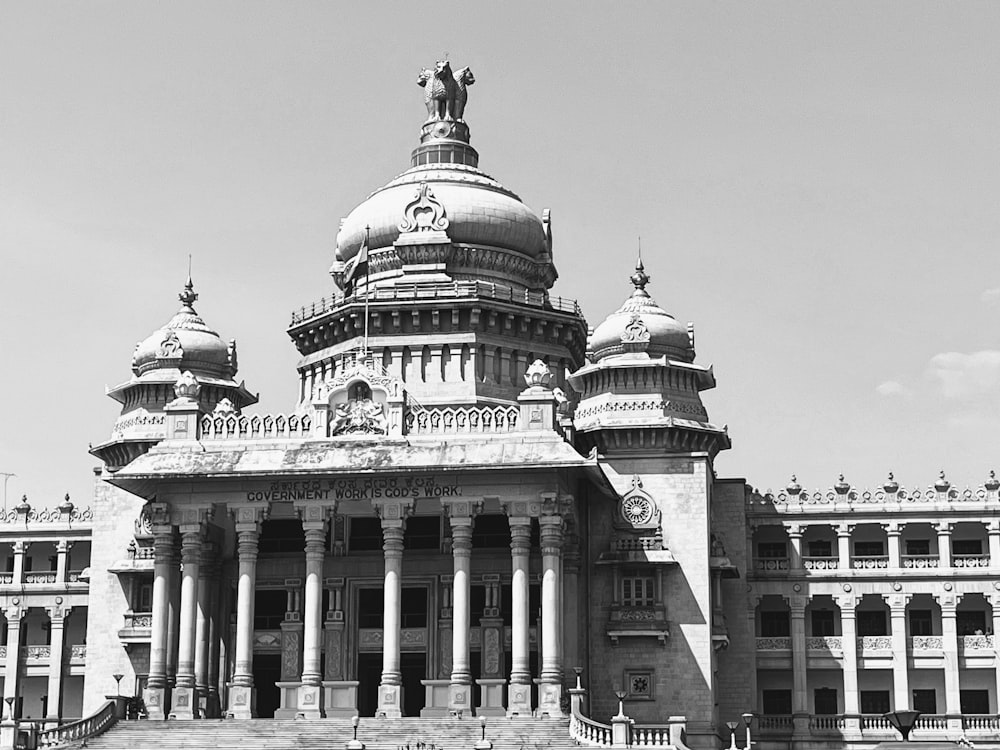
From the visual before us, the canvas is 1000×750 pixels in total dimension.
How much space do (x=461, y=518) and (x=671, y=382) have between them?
46.5ft

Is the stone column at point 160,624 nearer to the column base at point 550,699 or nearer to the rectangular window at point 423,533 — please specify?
the rectangular window at point 423,533

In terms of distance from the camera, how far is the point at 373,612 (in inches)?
2958

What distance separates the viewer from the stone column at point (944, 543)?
8431cm

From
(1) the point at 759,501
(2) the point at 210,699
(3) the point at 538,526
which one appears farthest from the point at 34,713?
(1) the point at 759,501

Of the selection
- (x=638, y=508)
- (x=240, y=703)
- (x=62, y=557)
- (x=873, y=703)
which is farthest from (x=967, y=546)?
(x=62, y=557)

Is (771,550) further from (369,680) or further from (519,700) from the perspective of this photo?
(519,700)

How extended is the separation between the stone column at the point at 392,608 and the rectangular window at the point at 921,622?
2811 cm

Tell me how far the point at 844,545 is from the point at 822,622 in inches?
154

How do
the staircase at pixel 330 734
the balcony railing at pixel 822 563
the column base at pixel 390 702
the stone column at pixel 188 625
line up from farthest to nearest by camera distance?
the balcony railing at pixel 822 563 → the stone column at pixel 188 625 → the column base at pixel 390 702 → the staircase at pixel 330 734

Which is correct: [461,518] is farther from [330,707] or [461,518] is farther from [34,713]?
[34,713]

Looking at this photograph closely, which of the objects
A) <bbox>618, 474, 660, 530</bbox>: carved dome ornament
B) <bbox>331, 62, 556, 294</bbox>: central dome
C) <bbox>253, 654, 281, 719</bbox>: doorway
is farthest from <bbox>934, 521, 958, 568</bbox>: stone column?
<bbox>253, 654, 281, 719</bbox>: doorway

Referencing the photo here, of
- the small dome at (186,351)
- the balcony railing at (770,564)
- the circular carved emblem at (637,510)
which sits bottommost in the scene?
the balcony railing at (770,564)

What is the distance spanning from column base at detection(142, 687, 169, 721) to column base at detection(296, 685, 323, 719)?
18.4ft

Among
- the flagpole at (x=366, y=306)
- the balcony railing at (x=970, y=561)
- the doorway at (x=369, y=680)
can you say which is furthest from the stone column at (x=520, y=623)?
the balcony railing at (x=970, y=561)
